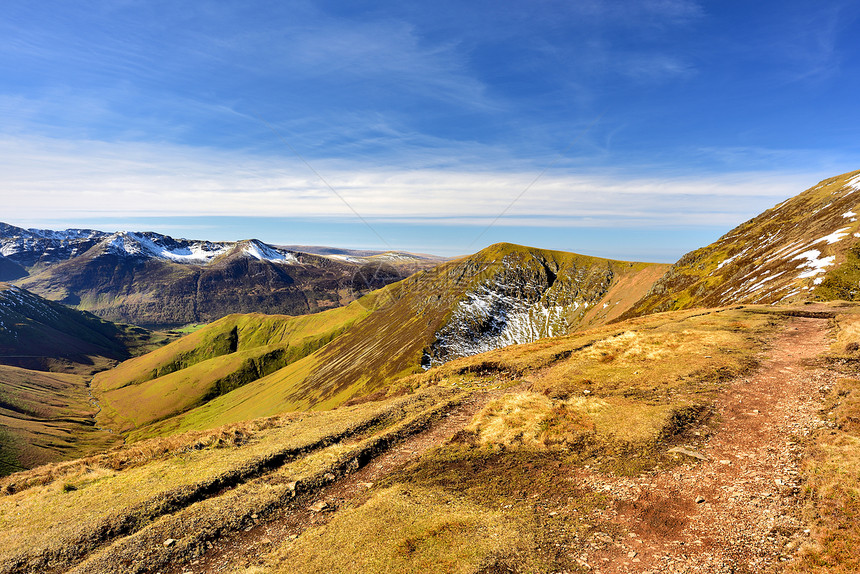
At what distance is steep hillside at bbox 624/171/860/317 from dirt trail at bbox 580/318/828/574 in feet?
176

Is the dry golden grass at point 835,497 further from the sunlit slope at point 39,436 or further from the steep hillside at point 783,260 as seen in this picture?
the sunlit slope at point 39,436

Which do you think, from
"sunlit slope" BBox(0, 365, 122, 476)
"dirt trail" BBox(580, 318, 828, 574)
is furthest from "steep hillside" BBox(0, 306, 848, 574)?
"sunlit slope" BBox(0, 365, 122, 476)

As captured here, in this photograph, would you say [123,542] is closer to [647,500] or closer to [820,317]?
[647,500]

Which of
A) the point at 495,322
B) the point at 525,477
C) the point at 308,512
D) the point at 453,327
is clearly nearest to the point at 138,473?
the point at 308,512

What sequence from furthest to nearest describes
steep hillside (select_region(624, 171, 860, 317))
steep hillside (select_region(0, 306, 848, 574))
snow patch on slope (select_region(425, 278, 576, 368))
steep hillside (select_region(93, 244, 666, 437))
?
steep hillside (select_region(93, 244, 666, 437)) < snow patch on slope (select_region(425, 278, 576, 368)) < steep hillside (select_region(624, 171, 860, 317)) < steep hillside (select_region(0, 306, 848, 574))

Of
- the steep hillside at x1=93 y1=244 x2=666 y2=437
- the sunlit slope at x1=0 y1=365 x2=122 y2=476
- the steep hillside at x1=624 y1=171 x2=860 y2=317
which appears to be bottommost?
the sunlit slope at x1=0 y1=365 x2=122 y2=476

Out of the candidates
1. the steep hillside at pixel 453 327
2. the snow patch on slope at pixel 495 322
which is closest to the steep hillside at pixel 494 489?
the steep hillside at pixel 453 327

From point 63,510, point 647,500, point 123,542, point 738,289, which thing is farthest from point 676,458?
point 738,289

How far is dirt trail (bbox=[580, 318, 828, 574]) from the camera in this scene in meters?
12.5

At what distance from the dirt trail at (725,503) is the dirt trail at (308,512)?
11134mm

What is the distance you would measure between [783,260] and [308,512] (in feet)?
345

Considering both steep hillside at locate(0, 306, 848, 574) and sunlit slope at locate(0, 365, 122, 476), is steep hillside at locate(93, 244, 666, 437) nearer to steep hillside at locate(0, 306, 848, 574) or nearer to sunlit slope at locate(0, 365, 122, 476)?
sunlit slope at locate(0, 365, 122, 476)

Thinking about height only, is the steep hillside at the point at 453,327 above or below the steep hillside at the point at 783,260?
below

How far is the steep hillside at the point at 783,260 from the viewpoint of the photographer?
5997 cm
